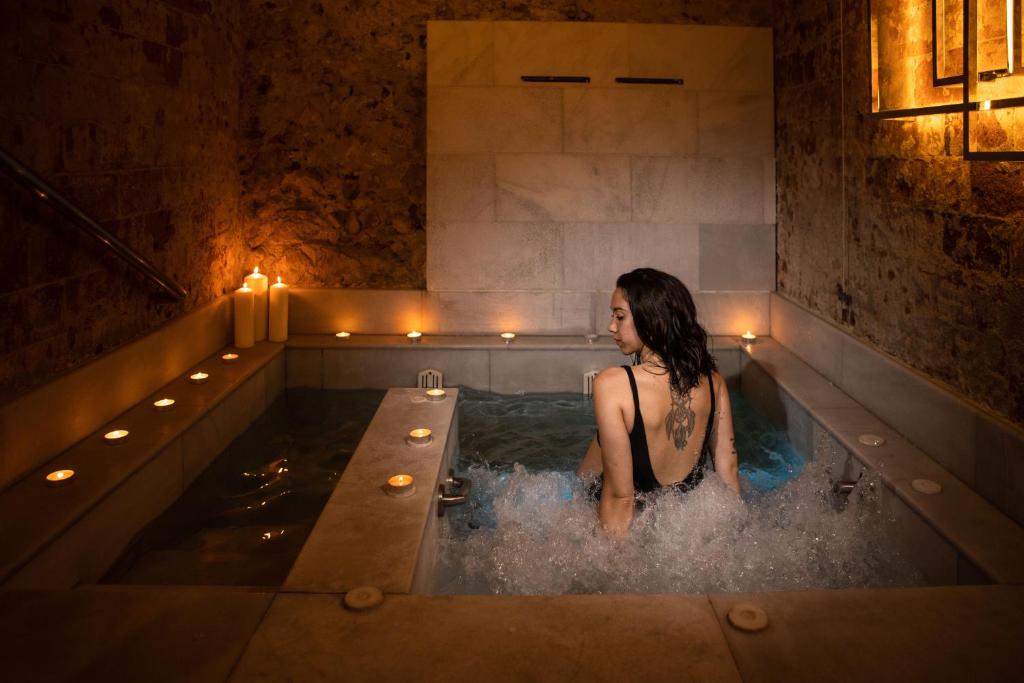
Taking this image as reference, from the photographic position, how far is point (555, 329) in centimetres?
580

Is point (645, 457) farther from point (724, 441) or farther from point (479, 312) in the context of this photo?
point (479, 312)

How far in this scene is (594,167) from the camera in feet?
18.7

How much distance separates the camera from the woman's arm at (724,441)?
112 inches

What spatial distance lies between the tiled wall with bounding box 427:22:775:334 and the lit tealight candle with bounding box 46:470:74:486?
2934 millimetres

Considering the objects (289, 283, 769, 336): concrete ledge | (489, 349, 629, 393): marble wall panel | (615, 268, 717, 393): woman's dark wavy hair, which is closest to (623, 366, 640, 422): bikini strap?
(615, 268, 717, 393): woman's dark wavy hair

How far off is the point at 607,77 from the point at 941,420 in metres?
3.15

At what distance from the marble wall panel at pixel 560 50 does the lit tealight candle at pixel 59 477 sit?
354 cm

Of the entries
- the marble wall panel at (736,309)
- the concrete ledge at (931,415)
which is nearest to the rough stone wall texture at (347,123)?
the marble wall panel at (736,309)

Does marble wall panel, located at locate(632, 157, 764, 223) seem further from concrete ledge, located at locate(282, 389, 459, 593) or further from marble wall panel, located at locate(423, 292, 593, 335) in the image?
concrete ledge, located at locate(282, 389, 459, 593)

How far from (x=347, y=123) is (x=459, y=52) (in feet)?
2.73

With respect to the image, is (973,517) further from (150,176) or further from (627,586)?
(150,176)

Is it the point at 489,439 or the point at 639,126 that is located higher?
the point at 639,126

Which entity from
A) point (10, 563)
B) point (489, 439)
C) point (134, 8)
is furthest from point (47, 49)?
point (489, 439)

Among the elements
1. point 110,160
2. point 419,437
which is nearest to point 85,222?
point 110,160
